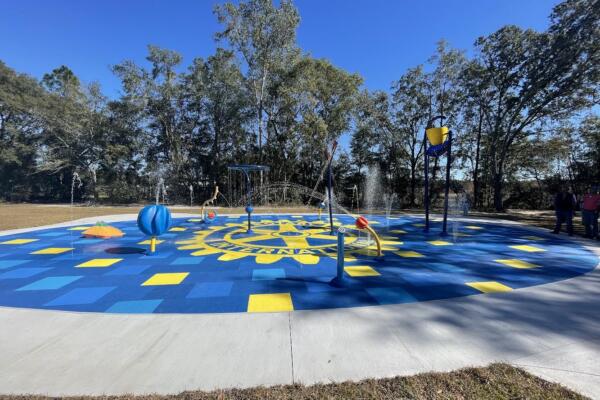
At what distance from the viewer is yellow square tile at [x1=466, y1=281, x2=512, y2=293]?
14.3ft

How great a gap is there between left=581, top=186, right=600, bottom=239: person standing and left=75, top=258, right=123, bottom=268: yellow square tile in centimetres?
1401

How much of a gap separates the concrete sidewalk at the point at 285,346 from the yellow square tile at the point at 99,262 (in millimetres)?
2236

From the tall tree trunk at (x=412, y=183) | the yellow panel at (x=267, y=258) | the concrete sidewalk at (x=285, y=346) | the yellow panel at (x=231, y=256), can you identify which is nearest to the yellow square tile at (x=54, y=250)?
the concrete sidewalk at (x=285, y=346)

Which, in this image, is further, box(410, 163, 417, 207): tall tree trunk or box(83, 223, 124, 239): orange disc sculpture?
box(410, 163, 417, 207): tall tree trunk

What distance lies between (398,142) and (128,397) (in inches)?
1137

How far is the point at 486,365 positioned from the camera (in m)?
2.39

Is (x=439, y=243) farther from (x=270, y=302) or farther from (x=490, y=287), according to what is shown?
(x=270, y=302)

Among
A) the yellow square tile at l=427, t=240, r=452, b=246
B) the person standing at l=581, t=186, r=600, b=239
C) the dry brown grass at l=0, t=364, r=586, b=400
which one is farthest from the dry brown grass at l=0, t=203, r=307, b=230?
the person standing at l=581, t=186, r=600, b=239

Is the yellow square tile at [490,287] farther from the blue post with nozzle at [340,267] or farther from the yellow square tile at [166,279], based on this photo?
the yellow square tile at [166,279]

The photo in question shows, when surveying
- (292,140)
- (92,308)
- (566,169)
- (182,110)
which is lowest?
(92,308)

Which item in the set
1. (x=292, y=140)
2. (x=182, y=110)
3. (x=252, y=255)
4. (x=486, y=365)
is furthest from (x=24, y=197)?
(x=486, y=365)

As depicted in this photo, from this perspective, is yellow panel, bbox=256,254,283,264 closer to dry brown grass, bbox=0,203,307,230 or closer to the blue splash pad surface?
the blue splash pad surface

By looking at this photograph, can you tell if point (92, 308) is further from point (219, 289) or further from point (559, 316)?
point (559, 316)

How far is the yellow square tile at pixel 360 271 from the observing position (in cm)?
523
